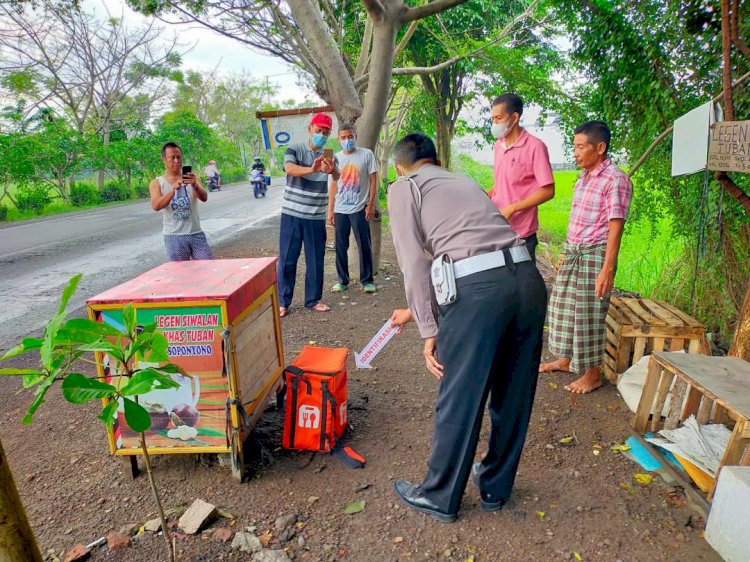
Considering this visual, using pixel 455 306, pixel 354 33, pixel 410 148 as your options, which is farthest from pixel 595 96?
pixel 354 33

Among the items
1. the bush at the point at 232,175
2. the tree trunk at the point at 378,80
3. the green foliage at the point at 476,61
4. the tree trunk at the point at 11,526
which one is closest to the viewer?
the tree trunk at the point at 11,526

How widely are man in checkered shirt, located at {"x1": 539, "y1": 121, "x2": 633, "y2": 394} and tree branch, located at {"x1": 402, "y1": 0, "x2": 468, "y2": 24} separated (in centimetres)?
234

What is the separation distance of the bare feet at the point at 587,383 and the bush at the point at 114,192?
20.8 metres

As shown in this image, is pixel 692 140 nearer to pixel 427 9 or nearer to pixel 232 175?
pixel 427 9

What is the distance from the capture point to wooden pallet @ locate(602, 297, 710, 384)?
3.53m

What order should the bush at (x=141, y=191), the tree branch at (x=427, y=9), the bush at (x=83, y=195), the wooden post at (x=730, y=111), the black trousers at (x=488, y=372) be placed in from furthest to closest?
the bush at (x=141, y=191) < the bush at (x=83, y=195) < the tree branch at (x=427, y=9) < the wooden post at (x=730, y=111) < the black trousers at (x=488, y=372)

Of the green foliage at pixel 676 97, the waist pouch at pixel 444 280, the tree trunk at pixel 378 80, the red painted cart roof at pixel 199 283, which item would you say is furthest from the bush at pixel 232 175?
the waist pouch at pixel 444 280

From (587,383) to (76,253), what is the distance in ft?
29.5

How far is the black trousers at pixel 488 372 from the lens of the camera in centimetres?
207

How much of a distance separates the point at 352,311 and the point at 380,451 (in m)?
2.62

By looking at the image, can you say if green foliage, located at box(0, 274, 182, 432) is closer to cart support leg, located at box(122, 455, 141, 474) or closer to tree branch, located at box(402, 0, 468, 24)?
cart support leg, located at box(122, 455, 141, 474)

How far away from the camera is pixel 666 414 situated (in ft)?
10.3

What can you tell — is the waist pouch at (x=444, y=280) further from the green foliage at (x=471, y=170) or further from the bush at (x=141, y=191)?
the bush at (x=141, y=191)

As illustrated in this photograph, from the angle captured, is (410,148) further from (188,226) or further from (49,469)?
(188,226)
